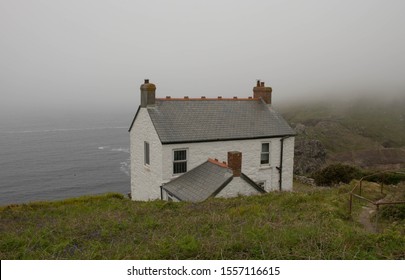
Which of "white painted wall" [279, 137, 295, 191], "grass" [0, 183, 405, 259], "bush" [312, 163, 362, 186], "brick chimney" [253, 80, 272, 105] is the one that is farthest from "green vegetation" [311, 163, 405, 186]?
"grass" [0, 183, 405, 259]

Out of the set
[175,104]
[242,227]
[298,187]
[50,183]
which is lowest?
[50,183]

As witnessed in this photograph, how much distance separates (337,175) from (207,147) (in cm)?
1318

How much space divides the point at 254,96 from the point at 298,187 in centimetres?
864

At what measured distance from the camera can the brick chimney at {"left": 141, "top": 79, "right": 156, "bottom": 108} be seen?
20.1 metres

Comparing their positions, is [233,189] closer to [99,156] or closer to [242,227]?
[242,227]

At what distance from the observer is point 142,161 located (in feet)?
70.0

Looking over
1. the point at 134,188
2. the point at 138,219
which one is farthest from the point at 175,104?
the point at 138,219

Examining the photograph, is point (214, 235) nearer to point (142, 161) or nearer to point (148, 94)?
point (148, 94)

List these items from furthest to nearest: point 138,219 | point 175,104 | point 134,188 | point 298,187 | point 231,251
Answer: point 298,187
point 134,188
point 175,104
point 138,219
point 231,251

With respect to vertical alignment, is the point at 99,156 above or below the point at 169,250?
below

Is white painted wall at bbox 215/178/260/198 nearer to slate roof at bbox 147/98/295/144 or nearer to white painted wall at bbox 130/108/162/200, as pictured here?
slate roof at bbox 147/98/295/144

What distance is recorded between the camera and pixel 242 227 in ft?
27.7

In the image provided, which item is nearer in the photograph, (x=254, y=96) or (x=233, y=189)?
(x=233, y=189)

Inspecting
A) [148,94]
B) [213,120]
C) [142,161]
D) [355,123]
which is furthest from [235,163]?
[355,123]
